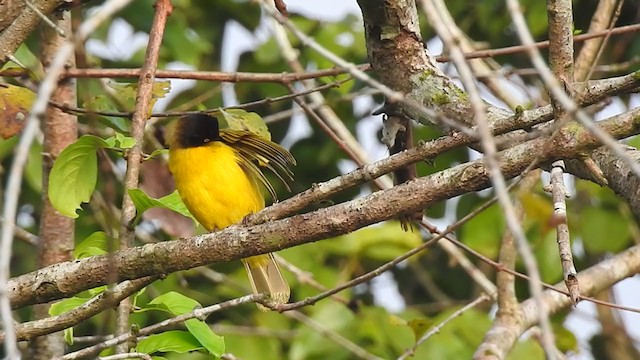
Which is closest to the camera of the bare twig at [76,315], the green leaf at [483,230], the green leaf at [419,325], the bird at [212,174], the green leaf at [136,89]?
the bare twig at [76,315]

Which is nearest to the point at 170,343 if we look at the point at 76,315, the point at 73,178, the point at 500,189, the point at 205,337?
the point at 205,337

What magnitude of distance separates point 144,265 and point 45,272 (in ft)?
0.90

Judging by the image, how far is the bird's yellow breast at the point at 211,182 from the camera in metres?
3.74

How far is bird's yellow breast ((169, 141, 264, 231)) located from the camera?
12.3 ft

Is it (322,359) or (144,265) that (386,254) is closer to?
(322,359)

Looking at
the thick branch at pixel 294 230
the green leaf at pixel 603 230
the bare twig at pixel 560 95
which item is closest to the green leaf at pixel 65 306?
the thick branch at pixel 294 230

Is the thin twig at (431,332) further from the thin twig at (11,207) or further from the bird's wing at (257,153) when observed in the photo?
the thin twig at (11,207)

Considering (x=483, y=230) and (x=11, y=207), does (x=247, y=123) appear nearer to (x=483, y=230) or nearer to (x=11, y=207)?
(x=483, y=230)

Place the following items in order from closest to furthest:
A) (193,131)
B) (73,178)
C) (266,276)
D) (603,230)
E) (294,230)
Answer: (294,230), (73,178), (193,131), (266,276), (603,230)

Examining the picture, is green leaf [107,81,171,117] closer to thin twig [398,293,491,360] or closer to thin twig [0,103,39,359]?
thin twig [398,293,491,360]

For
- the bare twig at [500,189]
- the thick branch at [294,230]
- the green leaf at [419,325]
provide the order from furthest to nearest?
the green leaf at [419,325]
the thick branch at [294,230]
the bare twig at [500,189]

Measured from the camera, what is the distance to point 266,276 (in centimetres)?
393

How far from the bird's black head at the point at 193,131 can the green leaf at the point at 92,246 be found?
1.00 m

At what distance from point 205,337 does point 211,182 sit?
1278 mm
